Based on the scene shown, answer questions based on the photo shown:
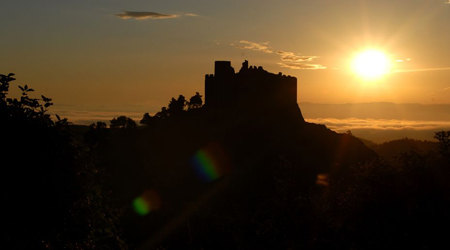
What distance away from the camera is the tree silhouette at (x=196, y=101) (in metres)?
114

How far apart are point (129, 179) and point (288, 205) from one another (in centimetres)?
7513

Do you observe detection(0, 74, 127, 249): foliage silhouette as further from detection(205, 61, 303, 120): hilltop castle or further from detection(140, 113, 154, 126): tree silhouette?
detection(140, 113, 154, 126): tree silhouette

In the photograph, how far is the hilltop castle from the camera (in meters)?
92.7

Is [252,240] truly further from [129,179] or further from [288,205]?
[129,179]

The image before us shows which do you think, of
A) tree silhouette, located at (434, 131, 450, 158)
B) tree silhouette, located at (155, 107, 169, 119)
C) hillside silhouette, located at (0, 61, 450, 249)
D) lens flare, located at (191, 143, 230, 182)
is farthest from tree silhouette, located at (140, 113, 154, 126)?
tree silhouette, located at (434, 131, 450, 158)

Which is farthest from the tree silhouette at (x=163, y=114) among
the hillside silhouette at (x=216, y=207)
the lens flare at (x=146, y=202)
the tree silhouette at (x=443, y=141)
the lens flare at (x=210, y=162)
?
the tree silhouette at (x=443, y=141)

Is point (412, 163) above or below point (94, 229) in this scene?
above

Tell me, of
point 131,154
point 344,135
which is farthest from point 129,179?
point 344,135

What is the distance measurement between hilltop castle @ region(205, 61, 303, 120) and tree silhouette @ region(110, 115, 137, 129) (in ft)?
108

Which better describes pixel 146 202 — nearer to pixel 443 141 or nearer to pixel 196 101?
pixel 196 101

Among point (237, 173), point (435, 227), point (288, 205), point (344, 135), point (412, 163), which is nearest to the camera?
point (435, 227)

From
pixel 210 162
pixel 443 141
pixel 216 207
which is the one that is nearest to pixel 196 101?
pixel 210 162

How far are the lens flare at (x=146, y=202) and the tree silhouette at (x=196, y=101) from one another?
28.2 m

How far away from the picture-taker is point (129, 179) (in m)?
97.1
